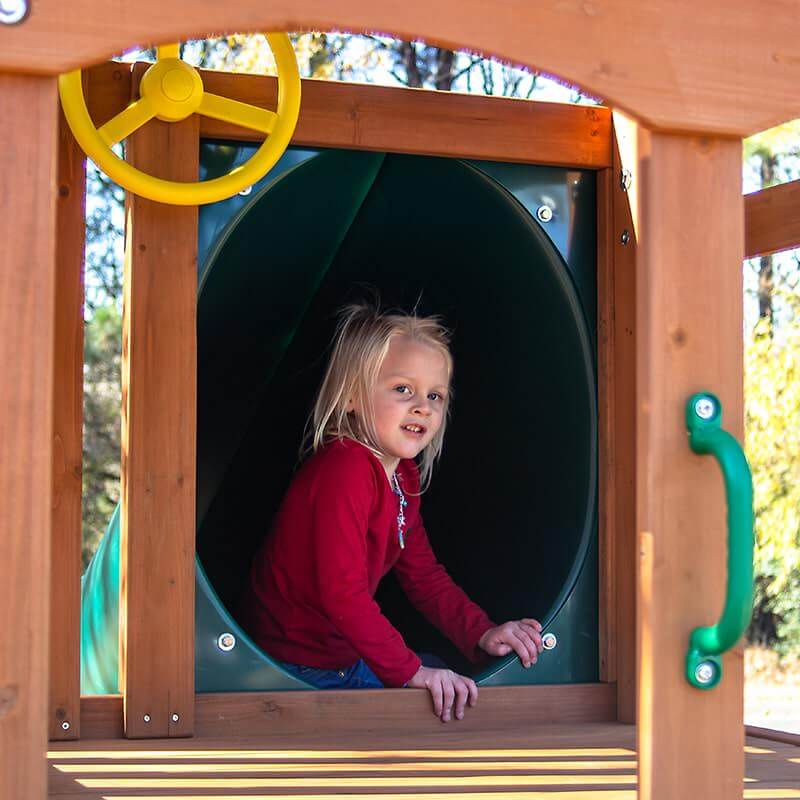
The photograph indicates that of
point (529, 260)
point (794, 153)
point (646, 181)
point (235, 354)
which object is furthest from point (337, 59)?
point (646, 181)

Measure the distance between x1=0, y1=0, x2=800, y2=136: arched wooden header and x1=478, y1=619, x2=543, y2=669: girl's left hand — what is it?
5.18ft

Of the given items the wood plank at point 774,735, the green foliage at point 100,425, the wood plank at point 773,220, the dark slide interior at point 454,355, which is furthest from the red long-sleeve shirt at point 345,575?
the green foliage at point 100,425

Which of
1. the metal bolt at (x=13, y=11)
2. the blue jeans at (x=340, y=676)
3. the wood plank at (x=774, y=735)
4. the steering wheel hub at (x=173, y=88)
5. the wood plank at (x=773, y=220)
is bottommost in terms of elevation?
the wood plank at (x=774, y=735)

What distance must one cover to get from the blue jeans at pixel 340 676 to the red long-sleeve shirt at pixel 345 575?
49mm

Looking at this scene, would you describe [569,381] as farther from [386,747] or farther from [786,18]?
[786,18]

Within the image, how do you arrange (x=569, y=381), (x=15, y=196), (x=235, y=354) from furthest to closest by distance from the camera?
(x=235, y=354), (x=569, y=381), (x=15, y=196)

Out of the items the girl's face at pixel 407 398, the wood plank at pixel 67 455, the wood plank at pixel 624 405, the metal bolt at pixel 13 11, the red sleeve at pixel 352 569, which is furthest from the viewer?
the girl's face at pixel 407 398

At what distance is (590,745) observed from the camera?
8.82 feet

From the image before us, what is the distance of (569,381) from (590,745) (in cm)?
102

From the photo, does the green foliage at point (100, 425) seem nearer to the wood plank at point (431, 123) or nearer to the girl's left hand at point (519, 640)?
the girl's left hand at point (519, 640)

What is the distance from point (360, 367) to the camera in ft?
11.2

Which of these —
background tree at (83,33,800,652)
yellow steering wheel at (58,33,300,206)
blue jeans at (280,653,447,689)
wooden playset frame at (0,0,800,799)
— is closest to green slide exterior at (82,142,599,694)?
yellow steering wheel at (58,33,300,206)

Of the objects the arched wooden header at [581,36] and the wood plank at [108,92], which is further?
the wood plank at [108,92]

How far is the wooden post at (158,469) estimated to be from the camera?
2.70 m
